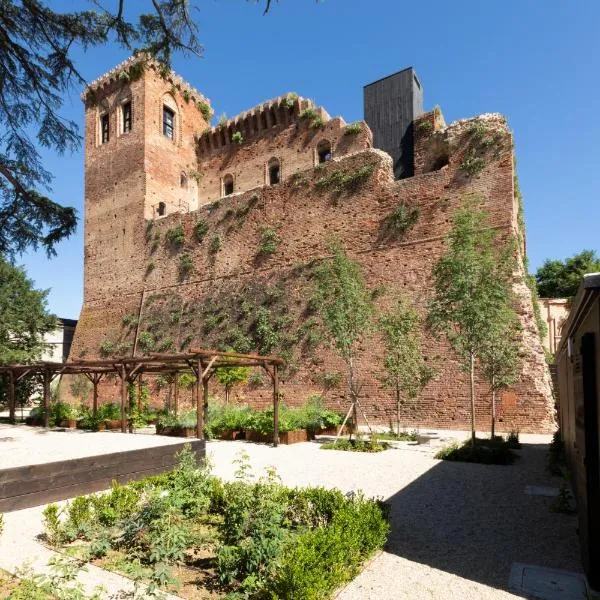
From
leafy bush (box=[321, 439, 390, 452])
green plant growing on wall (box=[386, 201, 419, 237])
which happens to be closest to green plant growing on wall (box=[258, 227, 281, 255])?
green plant growing on wall (box=[386, 201, 419, 237])

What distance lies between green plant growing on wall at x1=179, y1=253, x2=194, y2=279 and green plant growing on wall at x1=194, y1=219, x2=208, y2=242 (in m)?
1.04

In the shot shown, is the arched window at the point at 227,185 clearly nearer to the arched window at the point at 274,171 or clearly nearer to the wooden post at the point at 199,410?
the arched window at the point at 274,171

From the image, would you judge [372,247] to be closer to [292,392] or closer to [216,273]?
[292,392]

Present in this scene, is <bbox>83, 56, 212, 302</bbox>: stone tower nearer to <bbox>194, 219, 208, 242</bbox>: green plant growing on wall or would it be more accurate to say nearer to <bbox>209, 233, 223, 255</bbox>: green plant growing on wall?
<bbox>194, 219, 208, 242</bbox>: green plant growing on wall

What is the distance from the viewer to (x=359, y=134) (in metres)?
21.3

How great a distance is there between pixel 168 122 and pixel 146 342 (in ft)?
42.0

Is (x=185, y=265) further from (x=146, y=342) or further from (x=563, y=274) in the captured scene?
(x=563, y=274)

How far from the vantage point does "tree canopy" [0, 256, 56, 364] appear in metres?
23.4

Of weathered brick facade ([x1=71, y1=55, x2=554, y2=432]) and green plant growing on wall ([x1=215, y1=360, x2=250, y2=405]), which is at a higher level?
weathered brick facade ([x1=71, y1=55, x2=554, y2=432])

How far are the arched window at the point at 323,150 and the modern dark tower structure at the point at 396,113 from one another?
265cm

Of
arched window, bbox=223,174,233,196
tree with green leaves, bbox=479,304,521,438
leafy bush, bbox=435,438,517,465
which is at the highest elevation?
arched window, bbox=223,174,233,196

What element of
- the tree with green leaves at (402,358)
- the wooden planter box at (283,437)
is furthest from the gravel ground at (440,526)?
the tree with green leaves at (402,358)

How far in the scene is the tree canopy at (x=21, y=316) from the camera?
23.4m

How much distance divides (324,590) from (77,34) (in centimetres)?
804
